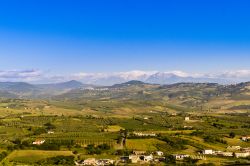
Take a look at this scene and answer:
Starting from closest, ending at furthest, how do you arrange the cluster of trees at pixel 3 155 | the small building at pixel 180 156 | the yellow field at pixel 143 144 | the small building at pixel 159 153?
the cluster of trees at pixel 3 155 < the small building at pixel 180 156 < the small building at pixel 159 153 < the yellow field at pixel 143 144

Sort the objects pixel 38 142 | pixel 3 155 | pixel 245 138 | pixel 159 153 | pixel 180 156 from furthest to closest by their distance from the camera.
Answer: pixel 245 138, pixel 38 142, pixel 159 153, pixel 180 156, pixel 3 155

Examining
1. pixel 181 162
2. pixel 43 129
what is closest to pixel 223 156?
pixel 181 162

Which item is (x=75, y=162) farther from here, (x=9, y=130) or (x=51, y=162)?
(x=9, y=130)

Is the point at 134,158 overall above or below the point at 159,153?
above

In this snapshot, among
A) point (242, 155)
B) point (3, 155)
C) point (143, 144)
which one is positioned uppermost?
point (3, 155)

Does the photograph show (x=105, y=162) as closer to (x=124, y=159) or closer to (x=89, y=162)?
(x=89, y=162)

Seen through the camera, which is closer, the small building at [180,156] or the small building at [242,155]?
the small building at [180,156]

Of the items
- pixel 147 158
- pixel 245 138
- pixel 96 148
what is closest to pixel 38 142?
pixel 96 148

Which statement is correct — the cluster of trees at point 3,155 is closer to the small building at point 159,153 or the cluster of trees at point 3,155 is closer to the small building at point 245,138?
the small building at point 159,153

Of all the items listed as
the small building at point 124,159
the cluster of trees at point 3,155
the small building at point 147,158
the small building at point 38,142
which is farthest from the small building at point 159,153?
the cluster of trees at point 3,155
